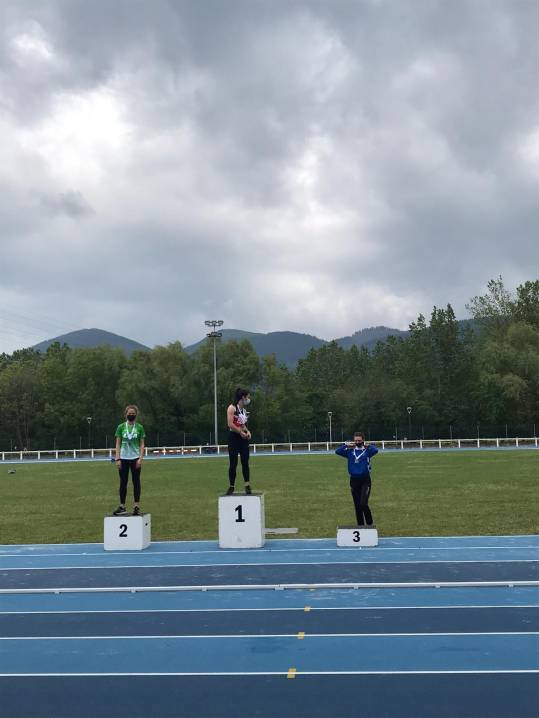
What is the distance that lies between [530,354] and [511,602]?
238 feet

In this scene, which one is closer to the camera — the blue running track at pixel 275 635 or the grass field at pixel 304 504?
the blue running track at pixel 275 635

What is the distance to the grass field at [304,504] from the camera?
13.3 m

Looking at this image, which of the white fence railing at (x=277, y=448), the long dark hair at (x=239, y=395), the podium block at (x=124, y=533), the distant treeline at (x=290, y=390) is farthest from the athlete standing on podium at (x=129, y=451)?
the distant treeline at (x=290, y=390)

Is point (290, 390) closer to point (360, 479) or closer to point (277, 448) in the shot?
point (277, 448)

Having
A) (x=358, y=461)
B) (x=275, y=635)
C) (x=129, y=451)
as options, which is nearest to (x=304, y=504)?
(x=358, y=461)

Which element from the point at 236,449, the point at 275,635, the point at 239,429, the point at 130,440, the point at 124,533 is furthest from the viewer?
the point at 236,449

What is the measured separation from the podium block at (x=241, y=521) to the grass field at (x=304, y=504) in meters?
1.55

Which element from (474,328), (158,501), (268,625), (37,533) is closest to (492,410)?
(474,328)

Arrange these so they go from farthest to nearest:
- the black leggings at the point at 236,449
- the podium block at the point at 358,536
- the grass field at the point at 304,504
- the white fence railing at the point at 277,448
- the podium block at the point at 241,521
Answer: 1. the white fence railing at the point at 277,448
2. the grass field at the point at 304,504
3. the black leggings at the point at 236,449
4. the podium block at the point at 241,521
5. the podium block at the point at 358,536

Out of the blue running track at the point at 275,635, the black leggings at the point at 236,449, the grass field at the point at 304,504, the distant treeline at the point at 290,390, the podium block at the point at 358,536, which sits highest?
the distant treeline at the point at 290,390

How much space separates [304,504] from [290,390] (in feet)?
217

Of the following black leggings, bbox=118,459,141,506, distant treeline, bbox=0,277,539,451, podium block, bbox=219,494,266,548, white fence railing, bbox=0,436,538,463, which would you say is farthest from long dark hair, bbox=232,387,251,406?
distant treeline, bbox=0,277,539,451

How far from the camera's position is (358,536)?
36.3ft

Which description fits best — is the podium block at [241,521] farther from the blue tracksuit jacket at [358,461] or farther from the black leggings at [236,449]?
the blue tracksuit jacket at [358,461]
